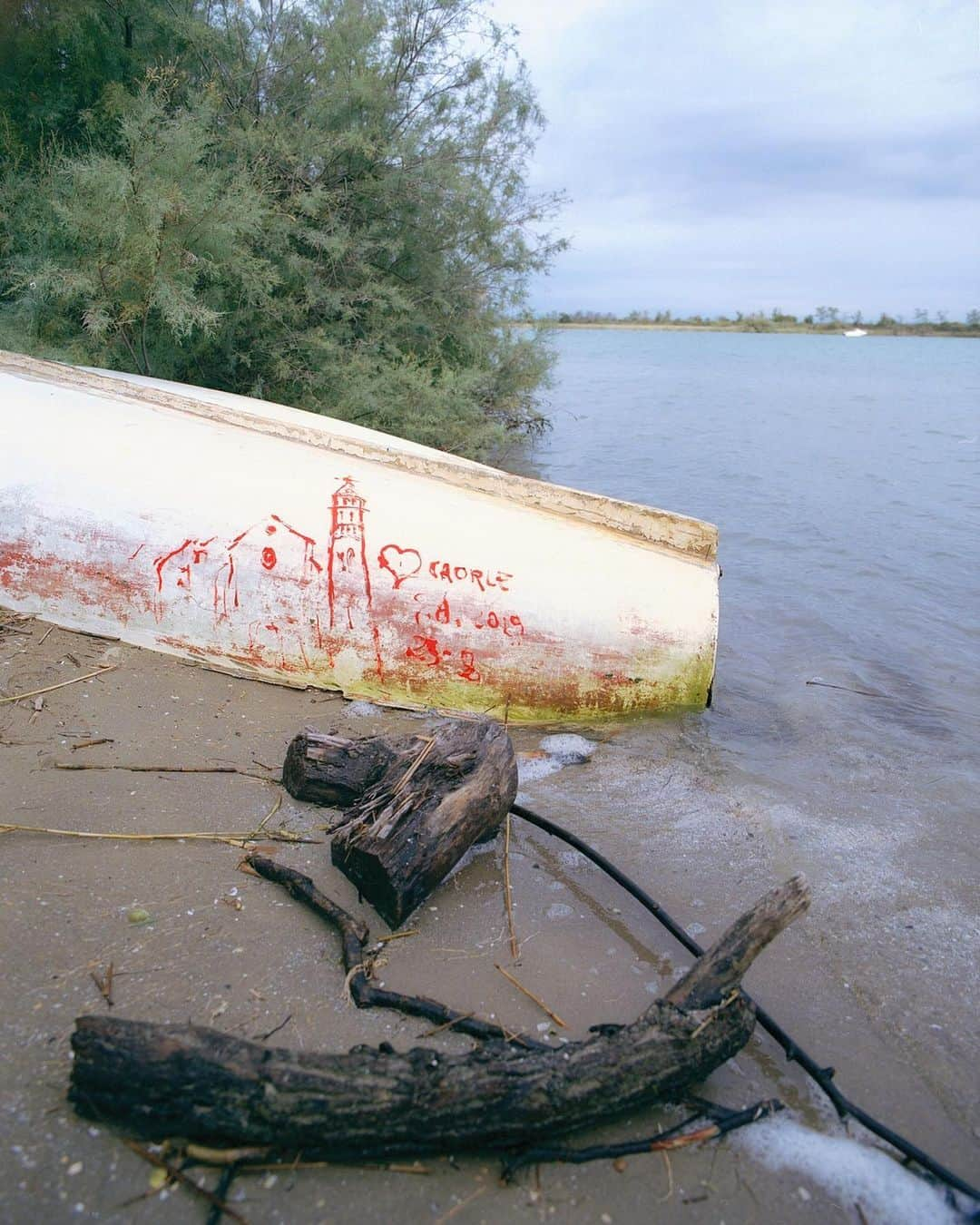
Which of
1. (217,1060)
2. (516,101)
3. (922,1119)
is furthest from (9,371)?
(516,101)

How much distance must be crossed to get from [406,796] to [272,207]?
23.8 ft

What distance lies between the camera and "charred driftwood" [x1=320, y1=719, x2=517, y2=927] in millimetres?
2559

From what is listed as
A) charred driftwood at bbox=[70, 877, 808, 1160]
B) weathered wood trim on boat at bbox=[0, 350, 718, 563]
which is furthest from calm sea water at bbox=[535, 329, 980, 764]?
charred driftwood at bbox=[70, 877, 808, 1160]

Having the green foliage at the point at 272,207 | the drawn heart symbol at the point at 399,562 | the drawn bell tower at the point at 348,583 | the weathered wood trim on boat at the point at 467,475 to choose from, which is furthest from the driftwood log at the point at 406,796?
the green foliage at the point at 272,207

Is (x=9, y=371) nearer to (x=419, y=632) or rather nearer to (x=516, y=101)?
(x=419, y=632)

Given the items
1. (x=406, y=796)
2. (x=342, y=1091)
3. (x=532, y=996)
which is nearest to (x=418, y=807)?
(x=406, y=796)

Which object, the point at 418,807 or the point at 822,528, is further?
the point at 822,528

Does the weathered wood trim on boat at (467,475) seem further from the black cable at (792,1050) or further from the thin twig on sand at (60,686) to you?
the black cable at (792,1050)

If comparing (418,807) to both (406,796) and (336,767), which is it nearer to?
(406,796)

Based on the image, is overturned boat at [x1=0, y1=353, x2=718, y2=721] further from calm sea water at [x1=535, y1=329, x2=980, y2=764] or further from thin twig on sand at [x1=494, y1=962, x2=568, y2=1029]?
thin twig on sand at [x1=494, y1=962, x2=568, y2=1029]

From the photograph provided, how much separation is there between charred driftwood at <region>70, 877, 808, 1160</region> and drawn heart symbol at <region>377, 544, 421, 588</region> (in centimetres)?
237

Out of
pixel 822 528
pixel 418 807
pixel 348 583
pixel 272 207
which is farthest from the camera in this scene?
pixel 822 528

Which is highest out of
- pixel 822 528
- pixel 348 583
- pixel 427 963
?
pixel 348 583

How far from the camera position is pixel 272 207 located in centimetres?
836
